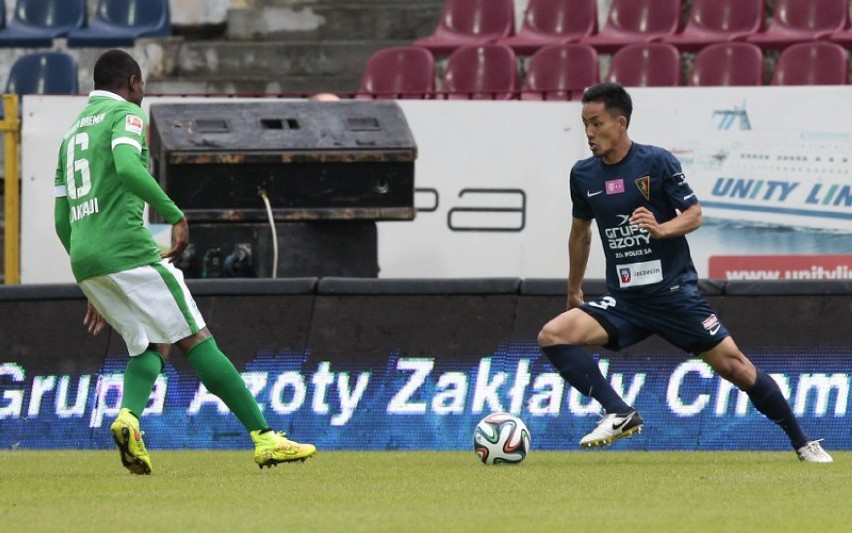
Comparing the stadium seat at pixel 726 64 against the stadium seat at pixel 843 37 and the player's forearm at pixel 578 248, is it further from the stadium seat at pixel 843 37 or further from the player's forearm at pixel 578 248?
the player's forearm at pixel 578 248

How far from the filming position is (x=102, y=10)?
66.6 ft

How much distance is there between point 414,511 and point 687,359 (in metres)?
3.95

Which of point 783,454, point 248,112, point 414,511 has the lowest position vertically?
point 783,454

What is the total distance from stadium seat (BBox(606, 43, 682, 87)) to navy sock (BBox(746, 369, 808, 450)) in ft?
26.6

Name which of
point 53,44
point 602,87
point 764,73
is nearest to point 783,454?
point 602,87

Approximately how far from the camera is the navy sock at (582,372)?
8586 mm

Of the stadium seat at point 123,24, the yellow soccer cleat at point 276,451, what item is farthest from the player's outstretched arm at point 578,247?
the stadium seat at point 123,24

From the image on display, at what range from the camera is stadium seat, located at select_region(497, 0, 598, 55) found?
58.6 ft

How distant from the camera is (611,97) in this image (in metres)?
8.52

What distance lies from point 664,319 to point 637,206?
586mm

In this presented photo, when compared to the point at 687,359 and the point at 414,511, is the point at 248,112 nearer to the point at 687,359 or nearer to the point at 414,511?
the point at 687,359

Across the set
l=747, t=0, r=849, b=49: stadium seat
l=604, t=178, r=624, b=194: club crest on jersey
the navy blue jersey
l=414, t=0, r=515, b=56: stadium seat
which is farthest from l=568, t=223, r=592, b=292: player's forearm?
l=414, t=0, r=515, b=56: stadium seat

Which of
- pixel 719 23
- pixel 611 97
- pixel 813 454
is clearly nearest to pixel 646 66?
Result: pixel 719 23

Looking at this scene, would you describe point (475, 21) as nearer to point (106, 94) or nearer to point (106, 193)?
point (106, 94)
